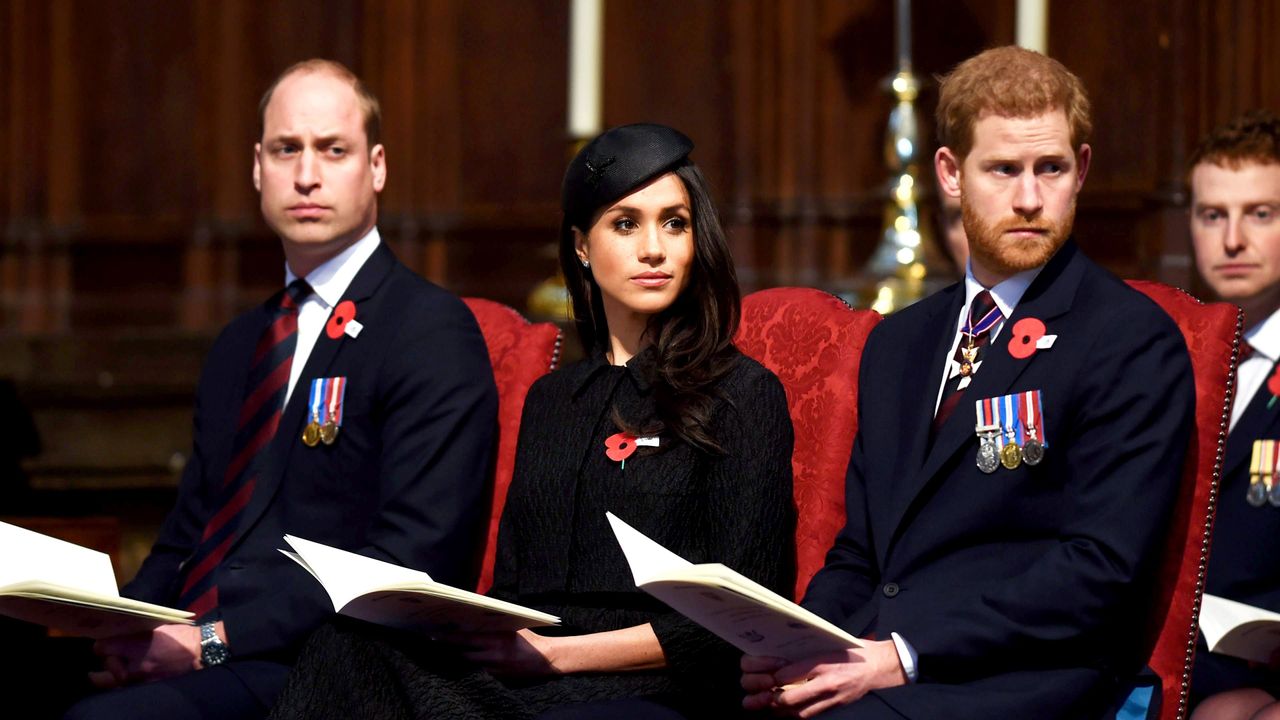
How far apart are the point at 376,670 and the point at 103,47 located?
4.13 metres

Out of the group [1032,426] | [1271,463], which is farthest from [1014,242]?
[1271,463]

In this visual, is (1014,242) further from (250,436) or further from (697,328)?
(250,436)

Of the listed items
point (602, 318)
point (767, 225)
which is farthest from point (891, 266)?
point (602, 318)

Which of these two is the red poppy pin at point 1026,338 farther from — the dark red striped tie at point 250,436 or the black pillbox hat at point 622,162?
the dark red striped tie at point 250,436

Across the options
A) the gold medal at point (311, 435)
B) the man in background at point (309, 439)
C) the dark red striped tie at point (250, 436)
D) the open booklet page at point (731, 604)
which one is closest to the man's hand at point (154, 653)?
the man in background at point (309, 439)

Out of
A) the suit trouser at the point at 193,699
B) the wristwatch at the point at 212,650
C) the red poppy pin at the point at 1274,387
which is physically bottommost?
the suit trouser at the point at 193,699

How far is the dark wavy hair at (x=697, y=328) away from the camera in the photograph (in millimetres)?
2719

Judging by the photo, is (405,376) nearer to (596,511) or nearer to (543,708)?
(596,511)

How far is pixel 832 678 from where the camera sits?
234cm

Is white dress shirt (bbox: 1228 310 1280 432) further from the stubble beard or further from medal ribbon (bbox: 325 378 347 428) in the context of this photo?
medal ribbon (bbox: 325 378 347 428)

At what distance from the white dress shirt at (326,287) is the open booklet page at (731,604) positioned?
1.11 meters

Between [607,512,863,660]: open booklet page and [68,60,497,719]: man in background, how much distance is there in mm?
725

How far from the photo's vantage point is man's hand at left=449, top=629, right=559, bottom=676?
2564mm

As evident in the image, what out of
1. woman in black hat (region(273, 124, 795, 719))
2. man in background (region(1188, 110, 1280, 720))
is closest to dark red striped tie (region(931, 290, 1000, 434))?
woman in black hat (region(273, 124, 795, 719))
